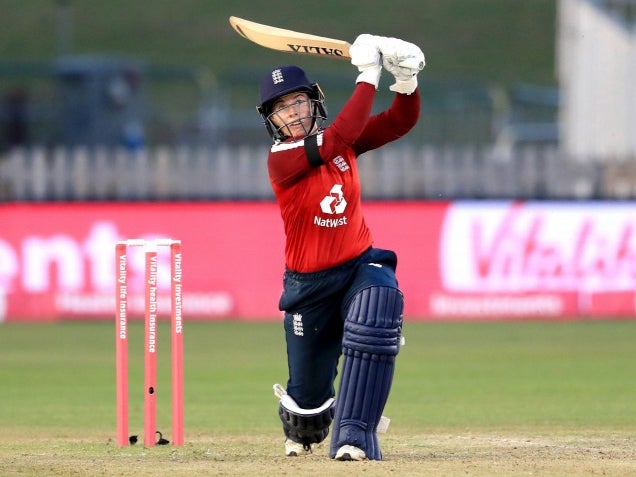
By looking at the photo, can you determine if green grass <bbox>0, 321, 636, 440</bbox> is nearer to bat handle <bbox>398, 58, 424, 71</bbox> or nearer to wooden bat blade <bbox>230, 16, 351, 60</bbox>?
wooden bat blade <bbox>230, 16, 351, 60</bbox>

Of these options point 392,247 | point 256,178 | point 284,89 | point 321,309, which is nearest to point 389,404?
point 321,309

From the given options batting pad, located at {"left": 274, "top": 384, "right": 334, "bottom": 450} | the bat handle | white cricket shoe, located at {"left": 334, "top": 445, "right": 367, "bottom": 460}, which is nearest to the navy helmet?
the bat handle

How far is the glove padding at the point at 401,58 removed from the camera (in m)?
8.00

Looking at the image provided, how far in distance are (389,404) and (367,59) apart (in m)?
4.99

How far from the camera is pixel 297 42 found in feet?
28.1

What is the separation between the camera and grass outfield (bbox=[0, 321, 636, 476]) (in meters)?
8.14

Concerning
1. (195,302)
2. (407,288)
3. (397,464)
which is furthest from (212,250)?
(397,464)

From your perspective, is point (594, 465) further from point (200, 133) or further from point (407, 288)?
point (200, 133)

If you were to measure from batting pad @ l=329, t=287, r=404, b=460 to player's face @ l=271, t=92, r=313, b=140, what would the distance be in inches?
36.9

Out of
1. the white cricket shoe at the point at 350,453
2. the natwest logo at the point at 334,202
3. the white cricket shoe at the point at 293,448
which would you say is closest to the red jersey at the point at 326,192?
the natwest logo at the point at 334,202

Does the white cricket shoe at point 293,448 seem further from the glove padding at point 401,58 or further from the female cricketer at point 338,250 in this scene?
the glove padding at point 401,58

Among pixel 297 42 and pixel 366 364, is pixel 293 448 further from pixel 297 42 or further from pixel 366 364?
pixel 297 42

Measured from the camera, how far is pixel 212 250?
19.6 m

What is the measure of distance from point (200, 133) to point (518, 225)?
20.5 m
